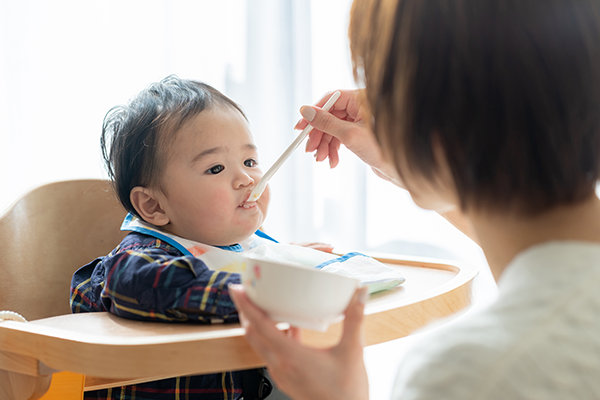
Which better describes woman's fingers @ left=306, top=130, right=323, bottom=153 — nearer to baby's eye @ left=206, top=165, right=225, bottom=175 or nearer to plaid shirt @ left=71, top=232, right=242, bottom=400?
baby's eye @ left=206, top=165, right=225, bottom=175

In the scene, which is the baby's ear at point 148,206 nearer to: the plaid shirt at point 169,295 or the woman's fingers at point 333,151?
the plaid shirt at point 169,295

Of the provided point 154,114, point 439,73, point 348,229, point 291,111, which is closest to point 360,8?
point 439,73

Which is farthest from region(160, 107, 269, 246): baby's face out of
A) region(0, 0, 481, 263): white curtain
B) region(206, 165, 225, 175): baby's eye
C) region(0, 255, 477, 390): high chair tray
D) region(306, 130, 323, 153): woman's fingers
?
region(0, 0, 481, 263): white curtain

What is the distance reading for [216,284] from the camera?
638mm

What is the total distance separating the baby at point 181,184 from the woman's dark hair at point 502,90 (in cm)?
50

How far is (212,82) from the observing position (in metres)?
2.17

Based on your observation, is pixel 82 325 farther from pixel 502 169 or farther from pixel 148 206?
pixel 502 169

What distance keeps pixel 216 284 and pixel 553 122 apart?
17.2 inches

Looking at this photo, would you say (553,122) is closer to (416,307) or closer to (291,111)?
(416,307)

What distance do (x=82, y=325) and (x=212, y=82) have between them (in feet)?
5.50

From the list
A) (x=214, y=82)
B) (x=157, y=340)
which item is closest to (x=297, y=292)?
(x=157, y=340)

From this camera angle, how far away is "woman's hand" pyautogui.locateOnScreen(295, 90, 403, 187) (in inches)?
34.6

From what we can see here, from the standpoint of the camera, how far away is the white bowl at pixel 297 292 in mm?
443

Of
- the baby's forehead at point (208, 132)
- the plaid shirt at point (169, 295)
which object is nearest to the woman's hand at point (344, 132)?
the baby's forehead at point (208, 132)
